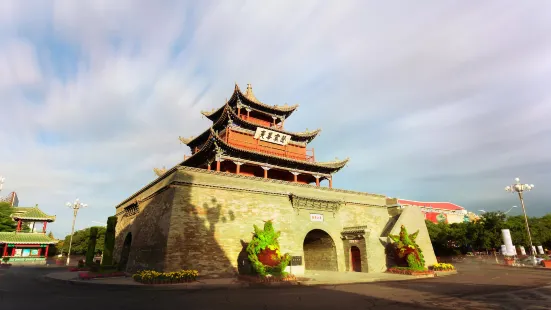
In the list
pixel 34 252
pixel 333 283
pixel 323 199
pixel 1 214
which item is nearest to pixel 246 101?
pixel 323 199

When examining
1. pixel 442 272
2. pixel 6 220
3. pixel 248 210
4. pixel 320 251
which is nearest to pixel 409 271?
pixel 442 272

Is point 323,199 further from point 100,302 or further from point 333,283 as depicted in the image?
point 100,302

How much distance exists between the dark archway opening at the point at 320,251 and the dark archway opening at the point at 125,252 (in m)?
14.0

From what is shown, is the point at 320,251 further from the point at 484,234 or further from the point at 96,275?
the point at 484,234

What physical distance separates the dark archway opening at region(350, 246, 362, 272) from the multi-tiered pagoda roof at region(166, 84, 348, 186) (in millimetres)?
6669

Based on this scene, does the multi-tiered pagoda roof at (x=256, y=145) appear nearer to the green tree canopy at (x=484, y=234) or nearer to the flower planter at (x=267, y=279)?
the flower planter at (x=267, y=279)

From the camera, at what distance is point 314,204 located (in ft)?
72.1

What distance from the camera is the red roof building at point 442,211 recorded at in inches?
2547

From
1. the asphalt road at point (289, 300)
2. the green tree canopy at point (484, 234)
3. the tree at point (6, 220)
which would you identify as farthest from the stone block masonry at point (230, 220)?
the tree at point (6, 220)

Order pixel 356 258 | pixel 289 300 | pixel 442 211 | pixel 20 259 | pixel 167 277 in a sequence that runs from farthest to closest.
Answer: pixel 442 211 → pixel 20 259 → pixel 356 258 → pixel 167 277 → pixel 289 300

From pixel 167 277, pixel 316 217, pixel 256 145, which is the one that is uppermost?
pixel 256 145

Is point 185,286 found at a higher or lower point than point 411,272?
higher

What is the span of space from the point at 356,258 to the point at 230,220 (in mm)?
10087

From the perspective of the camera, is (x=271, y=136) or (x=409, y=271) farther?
(x=271, y=136)
